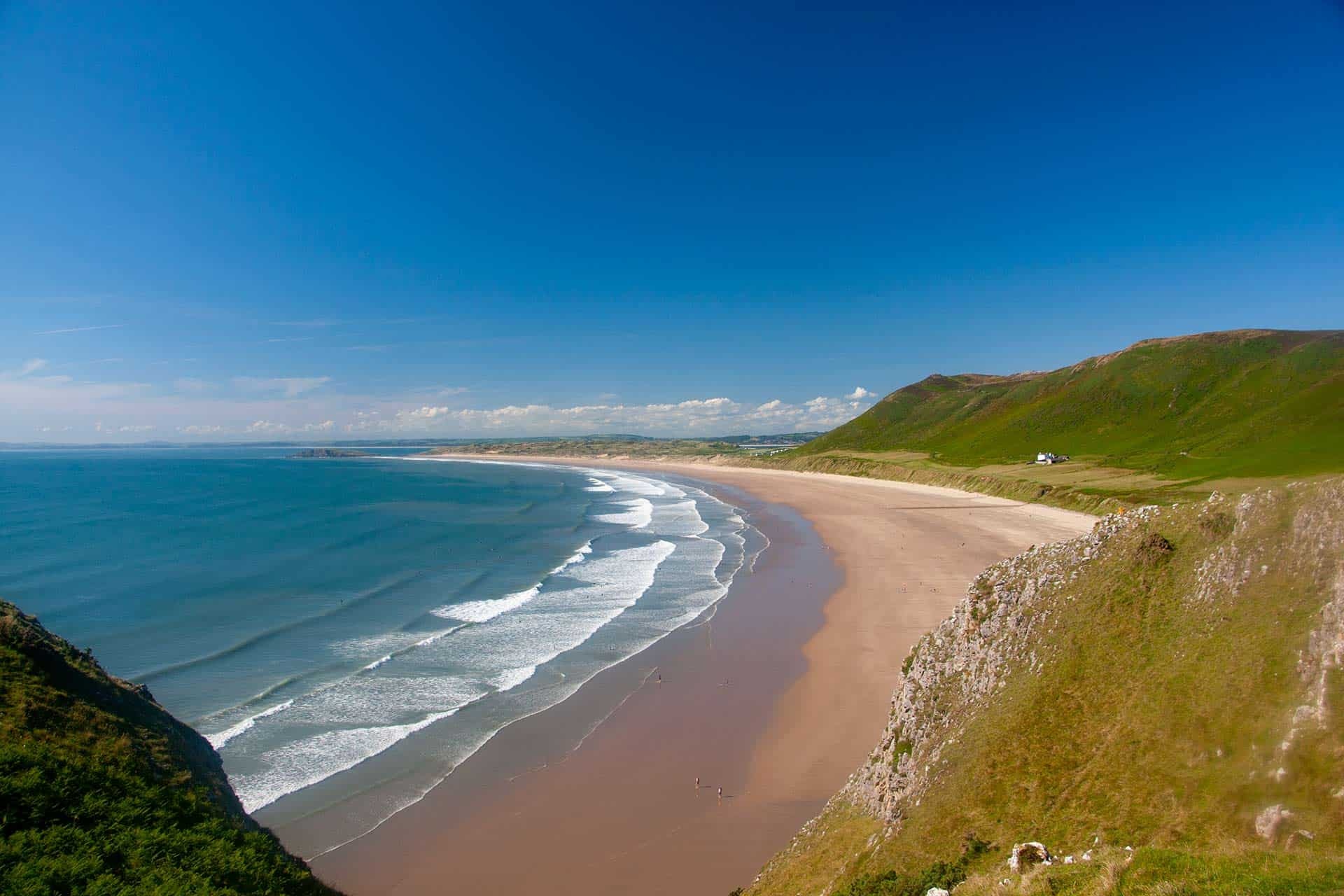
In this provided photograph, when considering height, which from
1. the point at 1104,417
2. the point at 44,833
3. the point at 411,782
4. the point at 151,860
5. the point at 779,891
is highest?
the point at 1104,417

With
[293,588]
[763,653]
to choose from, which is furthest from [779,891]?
[293,588]

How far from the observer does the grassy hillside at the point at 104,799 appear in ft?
25.4

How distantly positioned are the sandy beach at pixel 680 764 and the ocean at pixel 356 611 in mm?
1402

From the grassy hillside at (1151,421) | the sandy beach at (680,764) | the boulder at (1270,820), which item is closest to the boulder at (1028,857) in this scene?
the boulder at (1270,820)

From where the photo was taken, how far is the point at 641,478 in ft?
454

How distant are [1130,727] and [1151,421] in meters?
115

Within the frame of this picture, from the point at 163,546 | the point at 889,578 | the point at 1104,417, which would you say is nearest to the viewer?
the point at 889,578

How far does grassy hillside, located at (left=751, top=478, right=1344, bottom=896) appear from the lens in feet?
23.5

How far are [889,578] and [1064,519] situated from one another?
84.0ft

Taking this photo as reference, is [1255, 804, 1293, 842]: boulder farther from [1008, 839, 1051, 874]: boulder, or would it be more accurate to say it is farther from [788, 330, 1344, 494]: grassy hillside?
[788, 330, 1344, 494]: grassy hillside

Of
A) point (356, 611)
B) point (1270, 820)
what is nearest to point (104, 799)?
point (1270, 820)

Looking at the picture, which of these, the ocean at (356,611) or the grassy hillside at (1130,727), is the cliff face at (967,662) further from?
the ocean at (356,611)

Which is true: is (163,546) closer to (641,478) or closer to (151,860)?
(151,860)

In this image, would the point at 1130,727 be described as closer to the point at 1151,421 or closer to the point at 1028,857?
the point at 1028,857
